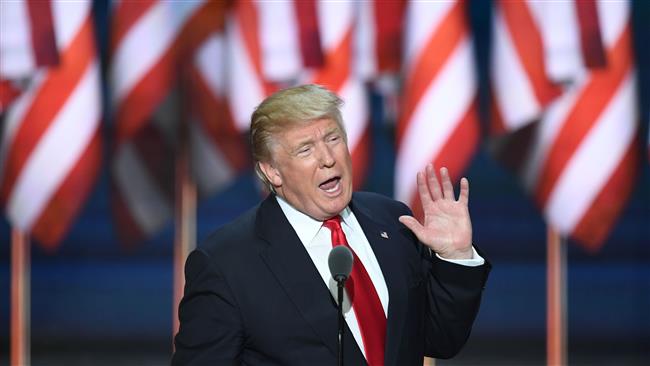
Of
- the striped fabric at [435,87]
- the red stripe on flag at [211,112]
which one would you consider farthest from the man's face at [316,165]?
the red stripe on flag at [211,112]

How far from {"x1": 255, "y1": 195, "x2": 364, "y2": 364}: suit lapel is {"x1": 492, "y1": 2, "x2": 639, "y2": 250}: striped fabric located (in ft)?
6.59

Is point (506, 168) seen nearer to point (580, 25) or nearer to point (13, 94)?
point (580, 25)

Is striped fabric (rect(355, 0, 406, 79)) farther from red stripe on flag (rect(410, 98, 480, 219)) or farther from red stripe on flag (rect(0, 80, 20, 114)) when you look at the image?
red stripe on flag (rect(0, 80, 20, 114))

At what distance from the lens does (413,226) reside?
5.58ft

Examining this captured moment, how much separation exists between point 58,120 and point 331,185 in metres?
2.14

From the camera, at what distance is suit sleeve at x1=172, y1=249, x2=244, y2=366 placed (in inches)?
60.8

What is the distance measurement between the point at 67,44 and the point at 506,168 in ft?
5.85

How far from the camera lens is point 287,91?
5.37ft

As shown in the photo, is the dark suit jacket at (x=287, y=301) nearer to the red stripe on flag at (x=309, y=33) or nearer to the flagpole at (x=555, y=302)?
the red stripe on flag at (x=309, y=33)

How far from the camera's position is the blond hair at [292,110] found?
162cm

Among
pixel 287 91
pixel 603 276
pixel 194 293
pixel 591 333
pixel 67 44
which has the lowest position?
pixel 591 333

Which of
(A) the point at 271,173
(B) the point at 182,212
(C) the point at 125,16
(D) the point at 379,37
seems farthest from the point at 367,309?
(B) the point at 182,212

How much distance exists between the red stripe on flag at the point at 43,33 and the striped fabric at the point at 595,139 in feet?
5.64

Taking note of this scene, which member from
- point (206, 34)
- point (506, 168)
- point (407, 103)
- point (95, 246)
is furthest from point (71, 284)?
point (506, 168)
